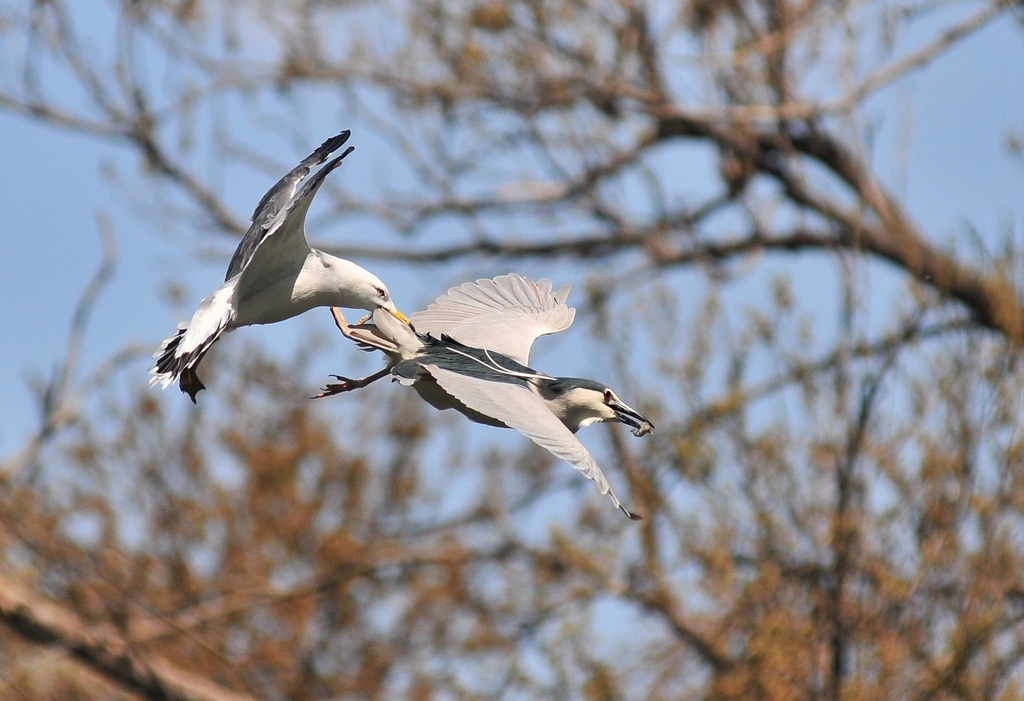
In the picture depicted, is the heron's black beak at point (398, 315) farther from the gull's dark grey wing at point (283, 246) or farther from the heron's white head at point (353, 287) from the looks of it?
the gull's dark grey wing at point (283, 246)

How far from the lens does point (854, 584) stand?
6621mm

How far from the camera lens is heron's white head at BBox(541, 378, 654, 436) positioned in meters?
2.30

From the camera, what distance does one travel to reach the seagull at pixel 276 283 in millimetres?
2162

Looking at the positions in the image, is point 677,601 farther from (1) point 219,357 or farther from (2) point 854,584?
(1) point 219,357

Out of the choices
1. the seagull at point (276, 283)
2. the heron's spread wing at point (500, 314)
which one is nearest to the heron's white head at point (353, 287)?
the seagull at point (276, 283)

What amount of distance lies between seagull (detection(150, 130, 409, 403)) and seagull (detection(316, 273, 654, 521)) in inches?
3.4

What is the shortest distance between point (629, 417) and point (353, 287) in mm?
595

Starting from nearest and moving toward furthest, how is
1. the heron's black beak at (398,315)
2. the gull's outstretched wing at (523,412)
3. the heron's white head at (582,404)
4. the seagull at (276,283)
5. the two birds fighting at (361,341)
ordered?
the gull's outstretched wing at (523,412)
the two birds fighting at (361,341)
the seagull at (276,283)
the heron's white head at (582,404)
the heron's black beak at (398,315)

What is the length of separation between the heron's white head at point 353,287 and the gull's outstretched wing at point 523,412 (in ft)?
1.12

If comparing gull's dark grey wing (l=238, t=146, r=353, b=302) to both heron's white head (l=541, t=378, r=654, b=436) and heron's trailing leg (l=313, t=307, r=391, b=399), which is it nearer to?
heron's trailing leg (l=313, t=307, r=391, b=399)

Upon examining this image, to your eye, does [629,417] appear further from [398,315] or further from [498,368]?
[398,315]

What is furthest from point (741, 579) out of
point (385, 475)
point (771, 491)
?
A: point (385, 475)

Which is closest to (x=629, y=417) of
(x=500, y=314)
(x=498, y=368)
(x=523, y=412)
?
(x=498, y=368)

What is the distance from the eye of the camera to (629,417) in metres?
2.35
